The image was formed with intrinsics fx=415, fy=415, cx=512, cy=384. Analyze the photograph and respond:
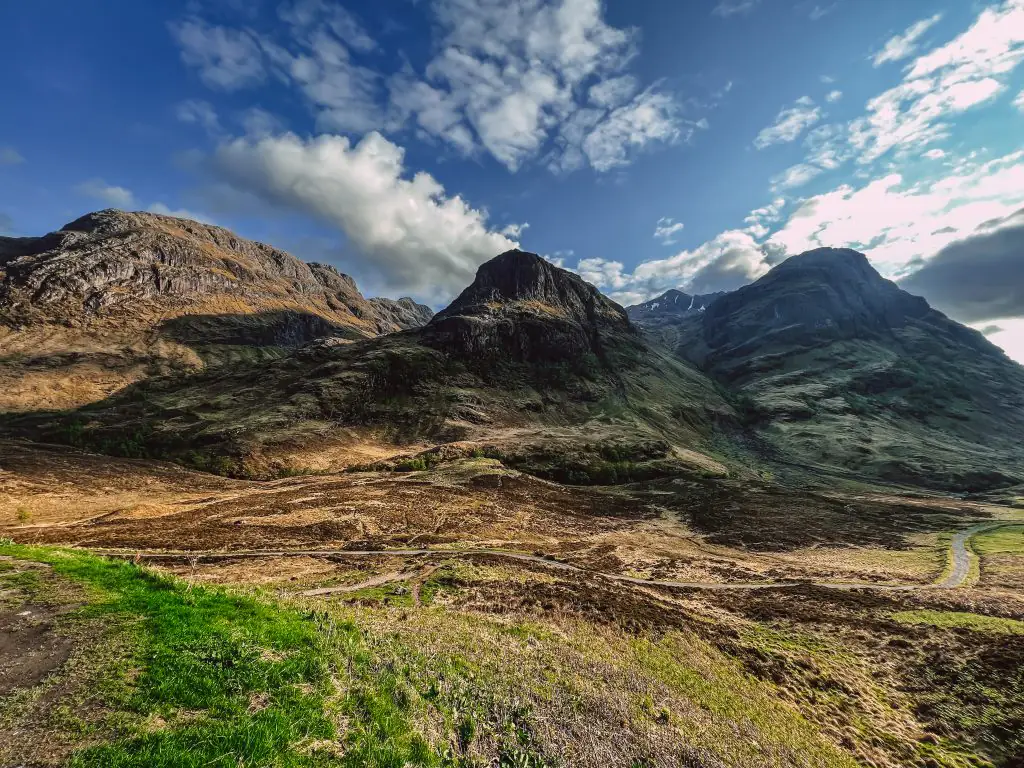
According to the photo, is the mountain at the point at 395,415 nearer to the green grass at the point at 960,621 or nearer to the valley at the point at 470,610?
the valley at the point at 470,610

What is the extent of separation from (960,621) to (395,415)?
130924 millimetres

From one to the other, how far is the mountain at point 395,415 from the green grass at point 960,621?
76811 mm

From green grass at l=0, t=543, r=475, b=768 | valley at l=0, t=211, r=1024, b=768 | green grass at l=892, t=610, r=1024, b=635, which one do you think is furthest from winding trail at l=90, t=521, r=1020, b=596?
green grass at l=0, t=543, r=475, b=768

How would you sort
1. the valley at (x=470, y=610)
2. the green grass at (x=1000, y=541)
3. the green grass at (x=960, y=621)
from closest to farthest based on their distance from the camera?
the valley at (x=470, y=610)
the green grass at (x=960, y=621)
the green grass at (x=1000, y=541)

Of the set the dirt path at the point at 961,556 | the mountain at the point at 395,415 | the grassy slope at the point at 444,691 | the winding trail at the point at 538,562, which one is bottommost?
the dirt path at the point at 961,556

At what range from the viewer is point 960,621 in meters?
29.3

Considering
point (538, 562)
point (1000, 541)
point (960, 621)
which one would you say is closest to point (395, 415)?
point (538, 562)

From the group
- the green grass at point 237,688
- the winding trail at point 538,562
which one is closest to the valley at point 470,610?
the green grass at point 237,688

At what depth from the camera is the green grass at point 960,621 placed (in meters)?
27.9

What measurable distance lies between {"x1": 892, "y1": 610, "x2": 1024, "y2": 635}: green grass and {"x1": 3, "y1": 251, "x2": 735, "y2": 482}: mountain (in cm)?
7681

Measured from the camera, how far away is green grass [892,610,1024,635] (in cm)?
2789

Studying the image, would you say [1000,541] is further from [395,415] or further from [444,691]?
[395,415]

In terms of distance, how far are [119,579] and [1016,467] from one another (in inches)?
9747

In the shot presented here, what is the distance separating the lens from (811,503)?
88.1 metres
